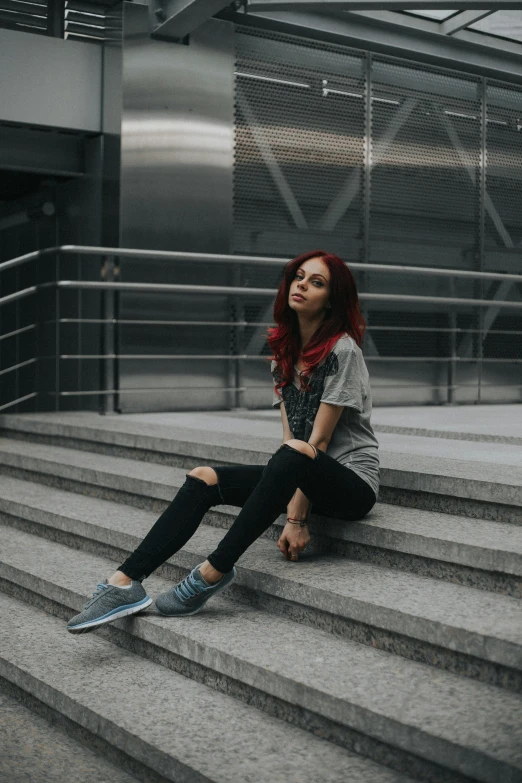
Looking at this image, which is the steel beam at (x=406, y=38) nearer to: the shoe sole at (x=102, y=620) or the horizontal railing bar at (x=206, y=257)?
the horizontal railing bar at (x=206, y=257)

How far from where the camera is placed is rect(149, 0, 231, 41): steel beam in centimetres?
730

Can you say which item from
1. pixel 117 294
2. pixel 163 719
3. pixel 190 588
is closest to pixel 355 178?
pixel 117 294

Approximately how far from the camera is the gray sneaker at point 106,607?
11.4 feet

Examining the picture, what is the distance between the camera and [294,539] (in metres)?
3.68

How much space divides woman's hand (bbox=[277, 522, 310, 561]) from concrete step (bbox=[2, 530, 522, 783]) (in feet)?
0.86

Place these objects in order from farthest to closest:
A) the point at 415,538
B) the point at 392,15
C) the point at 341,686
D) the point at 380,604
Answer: the point at 392,15
the point at 415,538
the point at 380,604
the point at 341,686

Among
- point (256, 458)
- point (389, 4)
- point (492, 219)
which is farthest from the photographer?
point (492, 219)

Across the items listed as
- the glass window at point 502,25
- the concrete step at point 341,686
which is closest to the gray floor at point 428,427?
the concrete step at point 341,686

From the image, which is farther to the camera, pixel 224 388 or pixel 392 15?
pixel 392 15

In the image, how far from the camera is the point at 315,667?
3.02 metres

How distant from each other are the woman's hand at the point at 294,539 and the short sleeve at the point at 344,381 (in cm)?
51

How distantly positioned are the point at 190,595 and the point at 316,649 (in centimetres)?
59

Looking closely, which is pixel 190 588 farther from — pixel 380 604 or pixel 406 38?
pixel 406 38

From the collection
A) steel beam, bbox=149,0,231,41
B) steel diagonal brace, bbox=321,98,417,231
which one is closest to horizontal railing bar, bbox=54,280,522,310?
steel diagonal brace, bbox=321,98,417,231
